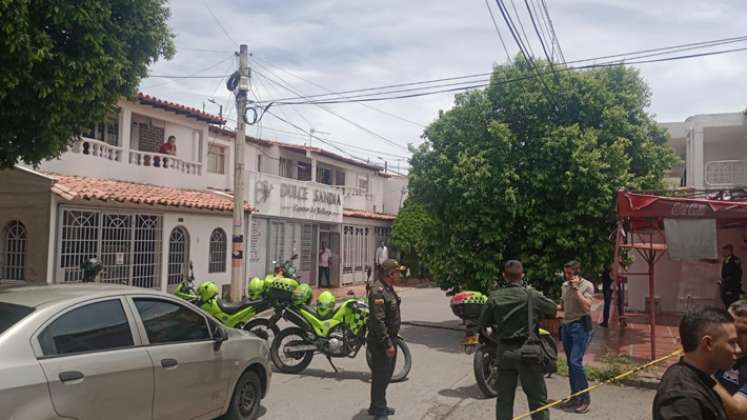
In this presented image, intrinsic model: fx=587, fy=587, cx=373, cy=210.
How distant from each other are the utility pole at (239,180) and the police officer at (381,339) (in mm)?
7892

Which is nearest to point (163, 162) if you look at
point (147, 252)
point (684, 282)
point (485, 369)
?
point (147, 252)

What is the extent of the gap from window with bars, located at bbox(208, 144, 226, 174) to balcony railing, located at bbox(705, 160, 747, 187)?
48.9ft

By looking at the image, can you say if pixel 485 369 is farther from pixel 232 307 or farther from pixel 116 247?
pixel 116 247

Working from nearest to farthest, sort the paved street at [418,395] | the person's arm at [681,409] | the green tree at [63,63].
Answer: the person's arm at [681,409]
the green tree at [63,63]
the paved street at [418,395]

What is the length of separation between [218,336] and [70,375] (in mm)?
1676

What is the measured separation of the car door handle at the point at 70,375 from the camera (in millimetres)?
3795

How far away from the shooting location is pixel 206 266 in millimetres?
16203

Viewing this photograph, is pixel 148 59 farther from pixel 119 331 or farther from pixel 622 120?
pixel 622 120

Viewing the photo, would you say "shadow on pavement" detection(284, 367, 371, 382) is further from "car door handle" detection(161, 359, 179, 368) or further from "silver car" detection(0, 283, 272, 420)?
"car door handle" detection(161, 359, 179, 368)

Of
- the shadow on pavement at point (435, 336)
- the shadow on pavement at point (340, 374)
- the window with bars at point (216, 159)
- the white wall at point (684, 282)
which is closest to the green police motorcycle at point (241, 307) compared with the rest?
the shadow on pavement at point (340, 374)

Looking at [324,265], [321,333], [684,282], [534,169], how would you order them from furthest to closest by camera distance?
[324,265] < [684,282] < [534,169] < [321,333]

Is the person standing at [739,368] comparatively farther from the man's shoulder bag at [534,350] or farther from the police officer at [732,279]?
the police officer at [732,279]

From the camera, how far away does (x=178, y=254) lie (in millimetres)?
15414

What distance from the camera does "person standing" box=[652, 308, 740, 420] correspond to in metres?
2.22
